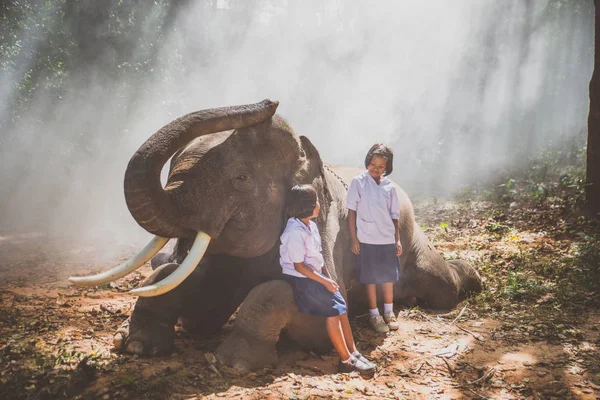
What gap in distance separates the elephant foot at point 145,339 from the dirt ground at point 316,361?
0.29 feet

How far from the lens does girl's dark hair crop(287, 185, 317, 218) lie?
3.47 m

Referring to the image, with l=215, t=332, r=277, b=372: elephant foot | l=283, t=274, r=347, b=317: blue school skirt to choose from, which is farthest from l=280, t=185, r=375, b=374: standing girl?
l=215, t=332, r=277, b=372: elephant foot

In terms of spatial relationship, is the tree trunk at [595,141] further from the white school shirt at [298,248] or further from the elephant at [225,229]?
the white school shirt at [298,248]

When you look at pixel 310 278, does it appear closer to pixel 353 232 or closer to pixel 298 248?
pixel 298 248

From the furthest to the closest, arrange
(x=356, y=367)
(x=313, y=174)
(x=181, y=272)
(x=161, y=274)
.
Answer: (x=313, y=174) < (x=161, y=274) < (x=356, y=367) < (x=181, y=272)

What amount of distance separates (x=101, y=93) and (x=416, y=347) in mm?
11358

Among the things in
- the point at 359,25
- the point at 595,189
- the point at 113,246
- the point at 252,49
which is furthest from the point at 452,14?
the point at 113,246

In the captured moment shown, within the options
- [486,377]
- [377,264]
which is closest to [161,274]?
[377,264]

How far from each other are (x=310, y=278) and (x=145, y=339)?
1.33 metres

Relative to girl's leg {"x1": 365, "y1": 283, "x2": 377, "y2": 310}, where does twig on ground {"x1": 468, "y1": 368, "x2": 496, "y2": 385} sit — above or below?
below

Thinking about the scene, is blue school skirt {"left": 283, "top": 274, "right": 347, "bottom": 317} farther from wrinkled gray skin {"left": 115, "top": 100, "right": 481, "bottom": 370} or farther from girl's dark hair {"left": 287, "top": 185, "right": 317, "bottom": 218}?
girl's dark hair {"left": 287, "top": 185, "right": 317, "bottom": 218}

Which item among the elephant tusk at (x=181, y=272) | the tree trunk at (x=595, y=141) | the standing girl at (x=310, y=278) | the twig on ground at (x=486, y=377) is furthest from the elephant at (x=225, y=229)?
the tree trunk at (x=595, y=141)

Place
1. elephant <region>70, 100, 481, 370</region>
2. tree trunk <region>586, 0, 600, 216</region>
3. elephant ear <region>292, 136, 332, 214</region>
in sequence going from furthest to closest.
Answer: tree trunk <region>586, 0, 600, 216</region> < elephant ear <region>292, 136, 332, 214</region> < elephant <region>70, 100, 481, 370</region>

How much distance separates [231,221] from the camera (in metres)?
3.69
